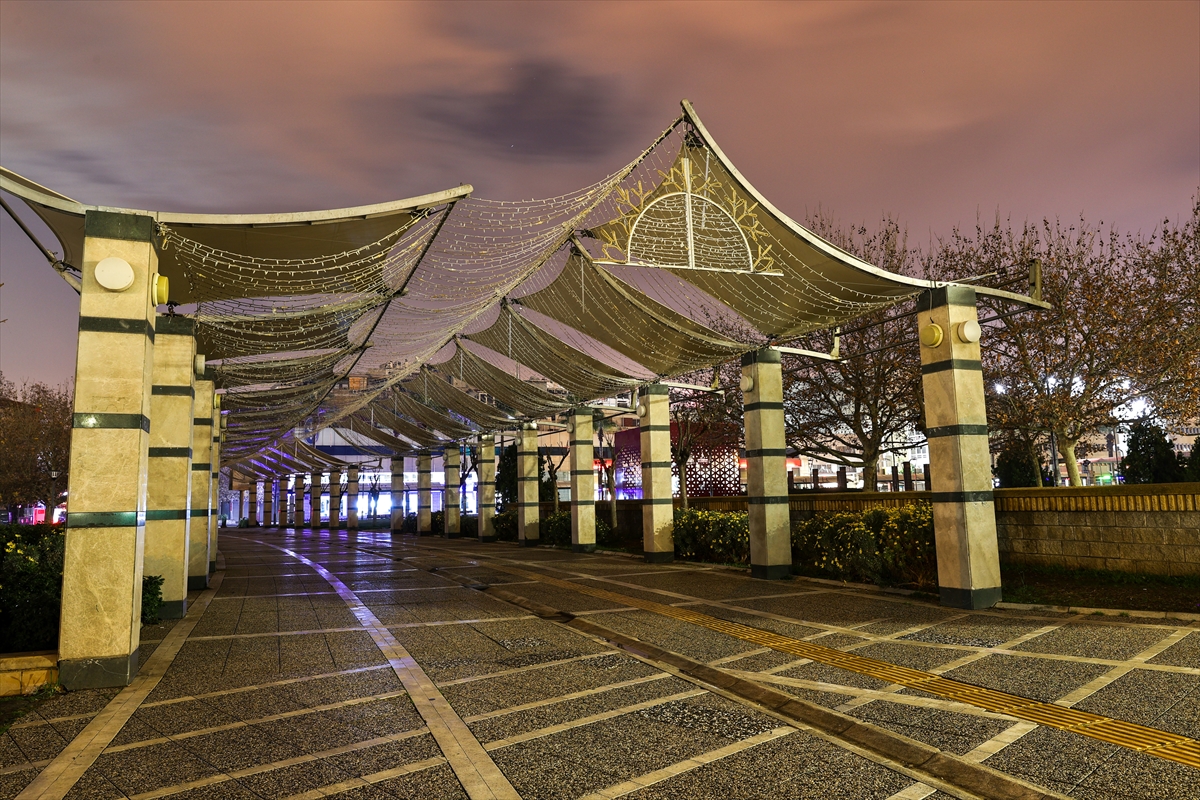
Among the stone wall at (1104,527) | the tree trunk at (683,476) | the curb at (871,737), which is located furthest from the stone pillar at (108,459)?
the tree trunk at (683,476)

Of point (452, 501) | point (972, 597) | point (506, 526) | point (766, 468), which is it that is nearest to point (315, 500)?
point (452, 501)

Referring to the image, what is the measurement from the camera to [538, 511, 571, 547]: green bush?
2428 cm

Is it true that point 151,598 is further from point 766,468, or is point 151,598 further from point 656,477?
point 656,477

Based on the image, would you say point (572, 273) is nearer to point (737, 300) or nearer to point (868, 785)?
point (737, 300)

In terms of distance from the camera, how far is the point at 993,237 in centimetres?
1978

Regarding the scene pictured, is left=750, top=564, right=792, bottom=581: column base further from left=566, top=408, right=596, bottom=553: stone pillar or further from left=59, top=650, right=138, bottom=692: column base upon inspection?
left=59, top=650, right=138, bottom=692: column base

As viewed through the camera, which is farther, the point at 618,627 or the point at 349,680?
the point at 618,627

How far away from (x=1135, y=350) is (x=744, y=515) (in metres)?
9.82

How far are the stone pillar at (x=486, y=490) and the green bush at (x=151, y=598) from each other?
19644mm

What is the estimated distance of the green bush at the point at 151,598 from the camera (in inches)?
352

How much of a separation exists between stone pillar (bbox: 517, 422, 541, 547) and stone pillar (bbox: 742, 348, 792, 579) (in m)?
12.4

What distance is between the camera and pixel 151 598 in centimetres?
904

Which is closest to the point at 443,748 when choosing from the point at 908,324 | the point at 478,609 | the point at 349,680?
the point at 349,680

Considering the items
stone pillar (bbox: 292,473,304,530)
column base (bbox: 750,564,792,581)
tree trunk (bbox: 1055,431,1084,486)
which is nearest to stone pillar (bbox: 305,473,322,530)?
stone pillar (bbox: 292,473,304,530)
